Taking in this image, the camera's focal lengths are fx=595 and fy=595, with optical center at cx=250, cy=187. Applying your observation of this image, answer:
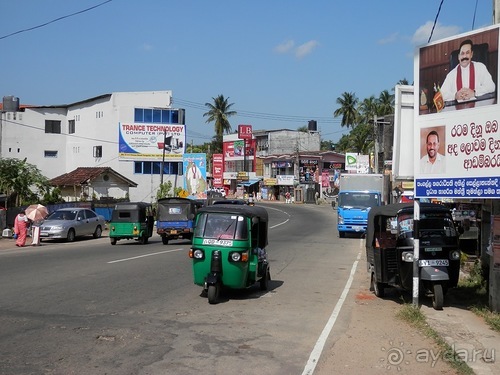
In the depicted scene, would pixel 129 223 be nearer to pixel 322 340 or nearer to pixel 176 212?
pixel 176 212

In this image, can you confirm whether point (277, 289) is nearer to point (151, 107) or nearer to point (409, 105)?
point (409, 105)

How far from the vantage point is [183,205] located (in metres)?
27.1

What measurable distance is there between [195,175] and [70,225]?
24656 mm

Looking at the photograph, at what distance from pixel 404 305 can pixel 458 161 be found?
306 centimetres

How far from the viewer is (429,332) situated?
29.6ft

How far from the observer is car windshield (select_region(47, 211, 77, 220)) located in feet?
96.3

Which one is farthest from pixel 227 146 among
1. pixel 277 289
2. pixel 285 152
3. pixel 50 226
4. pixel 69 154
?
pixel 277 289

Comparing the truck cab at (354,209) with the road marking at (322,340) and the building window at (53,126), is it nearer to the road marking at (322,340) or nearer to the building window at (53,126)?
the road marking at (322,340)

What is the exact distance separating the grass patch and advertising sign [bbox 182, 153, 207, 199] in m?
42.1

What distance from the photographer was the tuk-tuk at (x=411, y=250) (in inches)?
436

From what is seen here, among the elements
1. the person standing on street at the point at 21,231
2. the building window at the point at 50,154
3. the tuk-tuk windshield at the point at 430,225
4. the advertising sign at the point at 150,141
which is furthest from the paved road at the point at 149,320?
the building window at the point at 50,154

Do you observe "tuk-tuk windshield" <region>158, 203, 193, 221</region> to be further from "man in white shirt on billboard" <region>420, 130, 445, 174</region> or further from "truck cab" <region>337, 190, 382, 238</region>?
"man in white shirt on billboard" <region>420, 130, 445, 174</region>

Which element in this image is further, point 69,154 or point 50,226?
point 69,154

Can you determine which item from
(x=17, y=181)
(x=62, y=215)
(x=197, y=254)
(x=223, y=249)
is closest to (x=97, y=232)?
(x=62, y=215)
